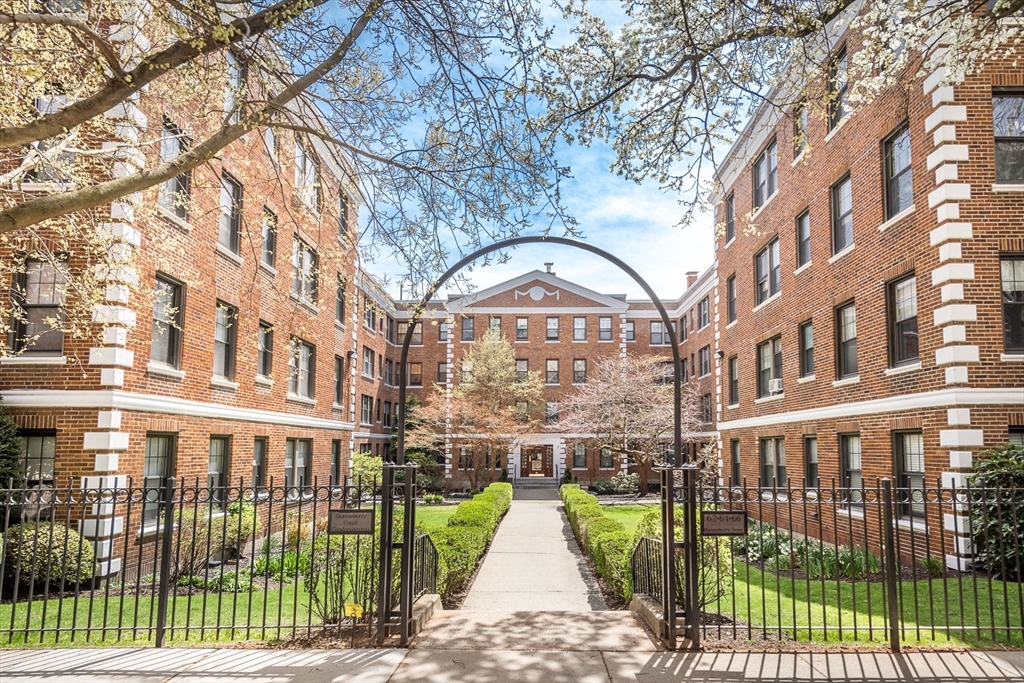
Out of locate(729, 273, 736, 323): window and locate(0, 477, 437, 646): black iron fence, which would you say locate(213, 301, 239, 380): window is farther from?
locate(729, 273, 736, 323): window

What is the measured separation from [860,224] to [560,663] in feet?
41.5

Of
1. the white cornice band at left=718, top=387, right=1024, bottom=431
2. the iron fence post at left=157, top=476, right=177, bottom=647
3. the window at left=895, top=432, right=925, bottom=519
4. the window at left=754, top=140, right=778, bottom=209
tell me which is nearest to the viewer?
the iron fence post at left=157, top=476, right=177, bottom=647

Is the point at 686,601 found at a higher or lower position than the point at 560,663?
higher

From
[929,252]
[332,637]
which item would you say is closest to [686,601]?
[332,637]

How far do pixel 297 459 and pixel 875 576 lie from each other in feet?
53.8

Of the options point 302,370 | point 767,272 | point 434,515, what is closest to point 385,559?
point 302,370

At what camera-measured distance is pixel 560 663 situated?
6.34 metres

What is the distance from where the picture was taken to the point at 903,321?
1402cm

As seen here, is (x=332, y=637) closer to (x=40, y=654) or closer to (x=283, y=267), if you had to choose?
(x=40, y=654)

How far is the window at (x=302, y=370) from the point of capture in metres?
21.7

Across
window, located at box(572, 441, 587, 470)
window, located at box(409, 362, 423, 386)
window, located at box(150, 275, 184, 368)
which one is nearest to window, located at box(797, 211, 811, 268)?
window, located at box(150, 275, 184, 368)

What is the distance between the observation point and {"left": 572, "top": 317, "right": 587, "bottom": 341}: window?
4650cm

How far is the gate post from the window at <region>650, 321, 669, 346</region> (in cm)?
3940

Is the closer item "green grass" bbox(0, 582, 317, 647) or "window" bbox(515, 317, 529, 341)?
"green grass" bbox(0, 582, 317, 647)
